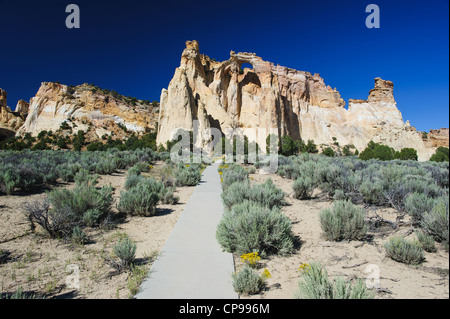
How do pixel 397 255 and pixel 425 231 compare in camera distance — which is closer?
pixel 397 255

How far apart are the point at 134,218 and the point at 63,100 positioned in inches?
2780

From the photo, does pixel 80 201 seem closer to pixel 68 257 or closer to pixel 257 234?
pixel 68 257

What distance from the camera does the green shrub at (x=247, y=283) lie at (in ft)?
10.0

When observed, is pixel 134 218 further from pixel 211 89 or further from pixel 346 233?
pixel 211 89

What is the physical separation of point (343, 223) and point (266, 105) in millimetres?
55569

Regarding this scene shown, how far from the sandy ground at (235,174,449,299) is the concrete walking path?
1.29 feet

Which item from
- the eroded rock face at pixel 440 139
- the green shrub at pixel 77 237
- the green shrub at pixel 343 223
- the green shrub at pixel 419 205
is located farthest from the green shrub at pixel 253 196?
the eroded rock face at pixel 440 139

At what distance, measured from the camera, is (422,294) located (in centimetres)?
282

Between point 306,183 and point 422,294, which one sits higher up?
point 306,183

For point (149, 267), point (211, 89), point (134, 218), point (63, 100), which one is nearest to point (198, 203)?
point (134, 218)

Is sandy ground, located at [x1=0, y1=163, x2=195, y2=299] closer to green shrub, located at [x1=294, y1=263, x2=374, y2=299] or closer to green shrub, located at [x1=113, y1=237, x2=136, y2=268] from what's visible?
green shrub, located at [x1=113, y1=237, x2=136, y2=268]

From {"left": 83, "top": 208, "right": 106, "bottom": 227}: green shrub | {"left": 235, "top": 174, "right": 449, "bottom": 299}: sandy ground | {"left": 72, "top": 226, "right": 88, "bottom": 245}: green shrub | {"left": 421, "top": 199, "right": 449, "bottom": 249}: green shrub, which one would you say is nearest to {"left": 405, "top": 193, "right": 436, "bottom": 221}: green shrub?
{"left": 235, "top": 174, "right": 449, "bottom": 299}: sandy ground

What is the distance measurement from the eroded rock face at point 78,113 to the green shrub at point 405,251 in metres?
65.1
